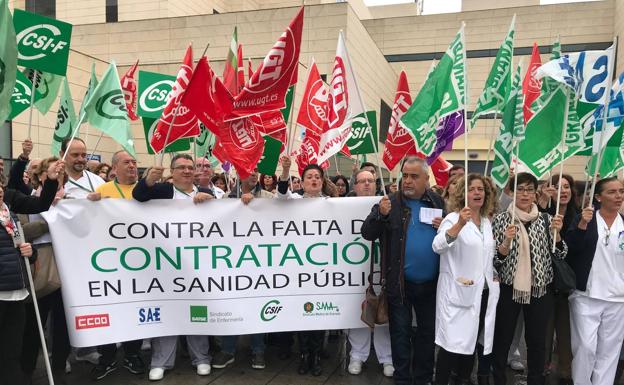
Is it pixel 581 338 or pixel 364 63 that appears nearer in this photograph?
pixel 581 338

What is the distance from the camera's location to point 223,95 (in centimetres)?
450

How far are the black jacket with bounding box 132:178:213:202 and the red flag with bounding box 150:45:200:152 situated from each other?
44cm

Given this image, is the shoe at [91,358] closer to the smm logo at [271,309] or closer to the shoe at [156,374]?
the shoe at [156,374]

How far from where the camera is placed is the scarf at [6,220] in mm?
3521

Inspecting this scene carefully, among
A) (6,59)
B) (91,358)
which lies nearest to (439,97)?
(6,59)

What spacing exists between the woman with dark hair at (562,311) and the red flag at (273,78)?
2832 mm

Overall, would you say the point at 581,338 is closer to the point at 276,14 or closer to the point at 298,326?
the point at 298,326

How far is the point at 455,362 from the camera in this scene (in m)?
4.07

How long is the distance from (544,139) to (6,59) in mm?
4667

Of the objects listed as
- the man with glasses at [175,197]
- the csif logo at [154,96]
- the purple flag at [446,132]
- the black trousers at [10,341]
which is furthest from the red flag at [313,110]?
the black trousers at [10,341]

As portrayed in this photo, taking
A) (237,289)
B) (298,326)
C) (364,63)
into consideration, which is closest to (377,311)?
(298,326)

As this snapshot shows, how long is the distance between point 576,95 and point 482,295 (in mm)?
1926

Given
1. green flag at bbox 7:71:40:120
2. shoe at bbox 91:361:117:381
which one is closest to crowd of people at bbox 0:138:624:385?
shoe at bbox 91:361:117:381

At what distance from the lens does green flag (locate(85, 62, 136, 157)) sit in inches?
190
